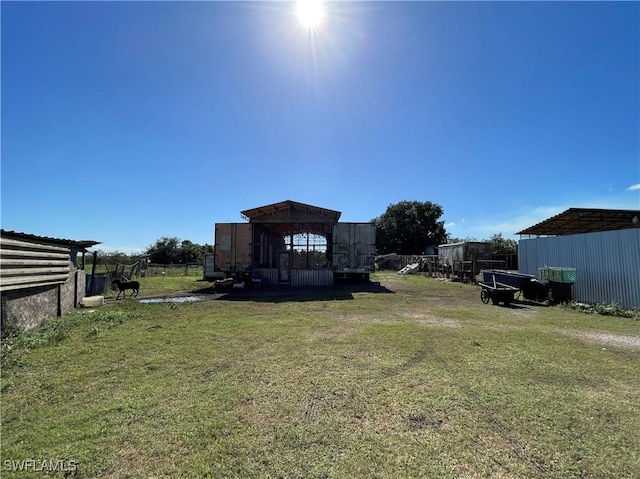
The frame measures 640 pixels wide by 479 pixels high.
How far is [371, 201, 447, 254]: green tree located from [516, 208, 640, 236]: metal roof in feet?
101

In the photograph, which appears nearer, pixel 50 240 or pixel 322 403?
pixel 322 403

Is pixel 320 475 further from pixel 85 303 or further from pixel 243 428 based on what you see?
pixel 85 303

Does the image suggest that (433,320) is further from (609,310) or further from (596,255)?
(596,255)

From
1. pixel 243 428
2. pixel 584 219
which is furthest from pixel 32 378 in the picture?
pixel 584 219

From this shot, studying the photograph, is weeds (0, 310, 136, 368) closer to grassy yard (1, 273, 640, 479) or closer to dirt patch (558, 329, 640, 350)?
grassy yard (1, 273, 640, 479)

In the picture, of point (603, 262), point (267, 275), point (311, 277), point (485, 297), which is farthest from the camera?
point (267, 275)

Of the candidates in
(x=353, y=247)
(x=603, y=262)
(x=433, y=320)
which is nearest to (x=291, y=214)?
(x=353, y=247)

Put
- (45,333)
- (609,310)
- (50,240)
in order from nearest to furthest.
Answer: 1. (45,333)
2. (50,240)
3. (609,310)

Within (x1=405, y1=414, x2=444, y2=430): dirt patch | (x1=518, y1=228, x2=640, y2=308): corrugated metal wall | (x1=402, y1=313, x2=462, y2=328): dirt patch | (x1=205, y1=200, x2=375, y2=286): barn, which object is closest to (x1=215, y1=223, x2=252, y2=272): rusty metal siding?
(x1=205, y1=200, x2=375, y2=286): barn

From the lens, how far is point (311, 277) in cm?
2070

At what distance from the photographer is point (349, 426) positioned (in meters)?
3.32

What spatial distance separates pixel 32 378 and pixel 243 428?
3413 mm

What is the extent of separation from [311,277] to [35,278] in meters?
14.6

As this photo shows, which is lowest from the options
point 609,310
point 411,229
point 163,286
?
point 609,310
